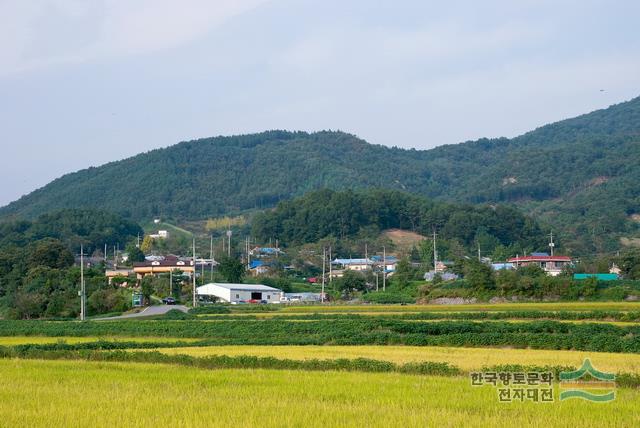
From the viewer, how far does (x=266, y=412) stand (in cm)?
1373

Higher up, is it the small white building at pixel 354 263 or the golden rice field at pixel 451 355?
the small white building at pixel 354 263

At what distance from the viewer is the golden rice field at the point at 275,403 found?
1286 centimetres

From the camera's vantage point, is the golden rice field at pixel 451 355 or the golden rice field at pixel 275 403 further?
the golden rice field at pixel 451 355

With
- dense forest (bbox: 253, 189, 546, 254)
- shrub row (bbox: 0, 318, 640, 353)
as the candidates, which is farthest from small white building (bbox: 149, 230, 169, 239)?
shrub row (bbox: 0, 318, 640, 353)

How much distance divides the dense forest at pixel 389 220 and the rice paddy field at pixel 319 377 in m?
78.4

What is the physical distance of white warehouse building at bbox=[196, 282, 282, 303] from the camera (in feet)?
233

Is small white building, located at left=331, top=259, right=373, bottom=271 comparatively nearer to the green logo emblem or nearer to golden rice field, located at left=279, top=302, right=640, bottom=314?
golden rice field, located at left=279, top=302, right=640, bottom=314

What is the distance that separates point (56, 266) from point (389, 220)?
5701 centimetres

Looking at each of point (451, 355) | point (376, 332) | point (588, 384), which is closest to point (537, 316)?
point (376, 332)

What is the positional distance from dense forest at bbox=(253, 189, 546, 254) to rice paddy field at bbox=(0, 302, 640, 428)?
78.4 metres

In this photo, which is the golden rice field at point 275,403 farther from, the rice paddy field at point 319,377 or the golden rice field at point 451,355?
the golden rice field at point 451,355

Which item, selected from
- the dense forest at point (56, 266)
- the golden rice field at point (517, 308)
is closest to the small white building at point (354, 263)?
the dense forest at point (56, 266)

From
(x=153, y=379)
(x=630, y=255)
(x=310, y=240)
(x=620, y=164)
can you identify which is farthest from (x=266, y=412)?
(x=620, y=164)

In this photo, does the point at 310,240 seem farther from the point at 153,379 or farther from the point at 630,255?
the point at 153,379
